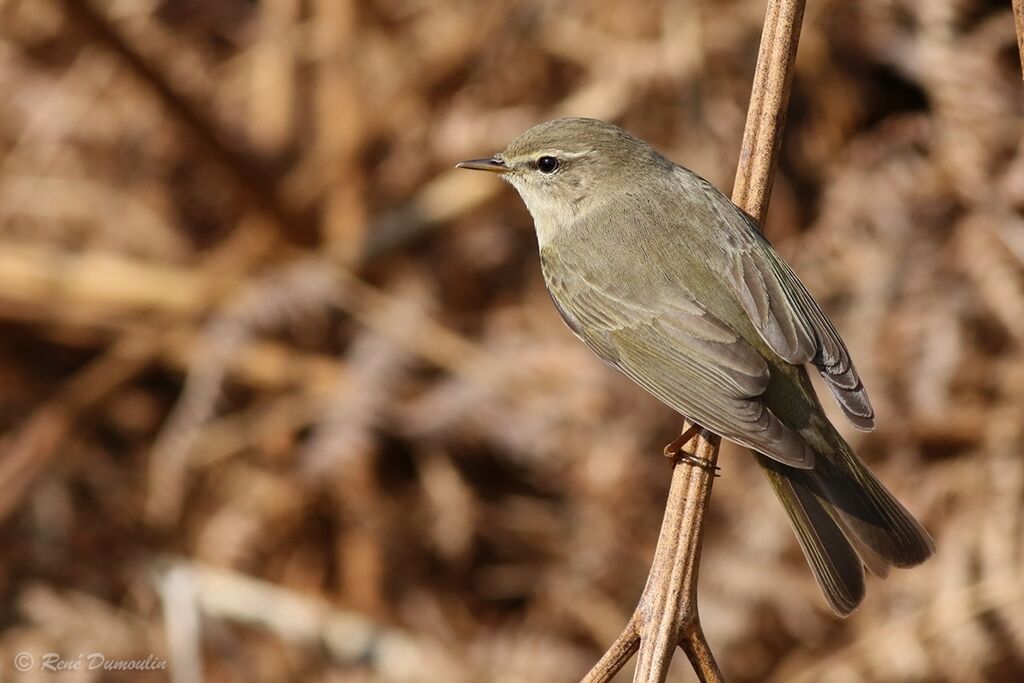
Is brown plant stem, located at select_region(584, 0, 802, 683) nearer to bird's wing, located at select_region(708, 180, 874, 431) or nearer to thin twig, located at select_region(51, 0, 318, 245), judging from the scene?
bird's wing, located at select_region(708, 180, 874, 431)

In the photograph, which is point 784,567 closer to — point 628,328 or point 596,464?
point 596,464

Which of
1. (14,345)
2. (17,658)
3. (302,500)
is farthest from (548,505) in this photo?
(14,345)

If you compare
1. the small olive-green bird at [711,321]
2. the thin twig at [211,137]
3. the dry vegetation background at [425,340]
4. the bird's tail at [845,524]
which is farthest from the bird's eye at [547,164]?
the thin twig at [211,137]

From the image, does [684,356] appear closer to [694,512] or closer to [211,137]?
[694,512]

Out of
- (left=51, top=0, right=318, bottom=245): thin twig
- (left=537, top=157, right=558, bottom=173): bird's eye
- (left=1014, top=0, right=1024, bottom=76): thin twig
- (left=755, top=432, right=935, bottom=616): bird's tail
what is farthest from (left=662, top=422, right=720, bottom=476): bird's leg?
(left=51, top=0, right=318, bottom=245): thin twig

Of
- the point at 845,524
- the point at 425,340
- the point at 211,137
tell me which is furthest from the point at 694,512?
the point at 211,137

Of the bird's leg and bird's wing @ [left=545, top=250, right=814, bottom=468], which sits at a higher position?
bird's wing @ [left=545, top=250, right=814, bottom=468]
